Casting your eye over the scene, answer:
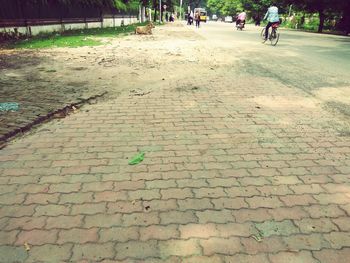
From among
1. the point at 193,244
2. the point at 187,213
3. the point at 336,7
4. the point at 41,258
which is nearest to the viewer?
the point at 41,258

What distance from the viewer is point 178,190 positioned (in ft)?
10.3

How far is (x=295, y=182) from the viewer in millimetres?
3318

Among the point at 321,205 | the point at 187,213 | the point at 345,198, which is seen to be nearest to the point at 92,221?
the point at 187,213

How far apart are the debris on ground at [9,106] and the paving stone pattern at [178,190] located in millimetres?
943

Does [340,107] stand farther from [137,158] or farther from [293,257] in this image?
[293,257]

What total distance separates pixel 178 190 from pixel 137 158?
84 cm

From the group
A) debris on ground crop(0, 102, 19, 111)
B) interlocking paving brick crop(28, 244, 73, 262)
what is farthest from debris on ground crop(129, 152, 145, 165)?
debris on ground crop(0, 102, 19, 111)

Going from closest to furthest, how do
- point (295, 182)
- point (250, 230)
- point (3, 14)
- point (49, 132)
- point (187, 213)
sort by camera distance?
point (250, 230), point (187, 213), point (295, 182), point (49, 132), point (3, 14)

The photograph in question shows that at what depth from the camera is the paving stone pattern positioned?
7.80 feet

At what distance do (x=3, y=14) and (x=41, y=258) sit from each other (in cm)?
1631

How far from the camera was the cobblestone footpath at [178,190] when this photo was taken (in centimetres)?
238

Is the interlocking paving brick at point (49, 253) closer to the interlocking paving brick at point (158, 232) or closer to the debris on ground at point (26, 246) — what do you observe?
the debris on ground at point (26, 246)

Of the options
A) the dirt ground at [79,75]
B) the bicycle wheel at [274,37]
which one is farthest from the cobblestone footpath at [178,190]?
the bicycle wheel at [274,37]

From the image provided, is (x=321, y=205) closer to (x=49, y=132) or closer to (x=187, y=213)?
(x=187, y=213)
